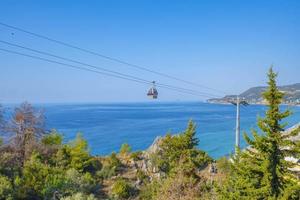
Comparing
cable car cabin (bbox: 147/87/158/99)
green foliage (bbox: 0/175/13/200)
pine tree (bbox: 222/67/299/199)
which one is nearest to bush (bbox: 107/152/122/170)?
green foliage (bbox: 0/175/13/200)

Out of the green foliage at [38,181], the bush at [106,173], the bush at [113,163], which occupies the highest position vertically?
the green foliage at [38,181]

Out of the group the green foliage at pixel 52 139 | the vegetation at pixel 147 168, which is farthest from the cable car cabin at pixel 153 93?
the green foliage at pixel 52 139

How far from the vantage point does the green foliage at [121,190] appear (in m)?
23.2

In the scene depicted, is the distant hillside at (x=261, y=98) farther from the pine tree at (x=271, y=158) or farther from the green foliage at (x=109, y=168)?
the green foliage at (x=109, y=168)

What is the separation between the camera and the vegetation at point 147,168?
466 inches

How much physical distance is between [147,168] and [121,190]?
6.35 m

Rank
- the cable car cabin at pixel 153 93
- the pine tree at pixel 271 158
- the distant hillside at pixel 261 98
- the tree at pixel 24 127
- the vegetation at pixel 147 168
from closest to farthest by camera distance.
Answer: the pine tree at pixel 271 158
the vegetation at pixel 147 168
the distant hillside at pixel 261 98
the cable car cabin at pixel 153 93
the tree at pixel 24 127

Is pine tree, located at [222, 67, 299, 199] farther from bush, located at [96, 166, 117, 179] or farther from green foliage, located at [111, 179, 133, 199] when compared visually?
bush, located at [96, 166, 117, 179]

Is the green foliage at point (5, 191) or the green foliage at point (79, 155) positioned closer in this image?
the green foliage at point (5, 191)

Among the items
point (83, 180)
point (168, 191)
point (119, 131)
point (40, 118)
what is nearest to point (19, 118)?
point (40, 118)

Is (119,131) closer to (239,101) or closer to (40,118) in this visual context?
(40,118)

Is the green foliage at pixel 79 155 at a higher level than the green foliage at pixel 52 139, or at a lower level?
lower

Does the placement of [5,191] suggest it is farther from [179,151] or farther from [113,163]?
[179,151]

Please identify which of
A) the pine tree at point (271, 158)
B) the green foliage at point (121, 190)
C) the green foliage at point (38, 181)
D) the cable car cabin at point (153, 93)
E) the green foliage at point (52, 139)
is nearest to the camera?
the pine tree at point (271, 158)
